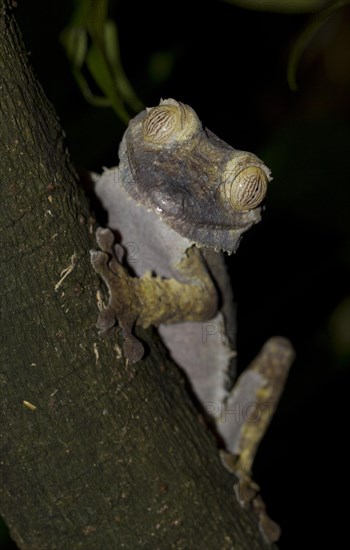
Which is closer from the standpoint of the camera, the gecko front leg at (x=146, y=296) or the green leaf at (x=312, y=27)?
the gecko front leg at (x=146, y=296)

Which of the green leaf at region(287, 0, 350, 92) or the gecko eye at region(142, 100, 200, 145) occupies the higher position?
the green leaf at region(287, 0, 350, 92)

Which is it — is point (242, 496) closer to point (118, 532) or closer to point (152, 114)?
point (118, 532)

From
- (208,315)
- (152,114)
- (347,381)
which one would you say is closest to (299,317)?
(347,381)

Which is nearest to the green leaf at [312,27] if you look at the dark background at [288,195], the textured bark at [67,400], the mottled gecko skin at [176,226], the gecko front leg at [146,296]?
the mottled gecko skin at [176,226]

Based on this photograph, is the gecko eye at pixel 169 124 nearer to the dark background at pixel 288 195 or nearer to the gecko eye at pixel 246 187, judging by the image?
the gecko eye at pixel 246 187

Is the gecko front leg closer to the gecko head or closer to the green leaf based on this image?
the gecko head

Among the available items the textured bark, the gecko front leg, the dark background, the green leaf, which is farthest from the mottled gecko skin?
the dark background

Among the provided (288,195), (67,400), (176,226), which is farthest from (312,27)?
(288,195)
